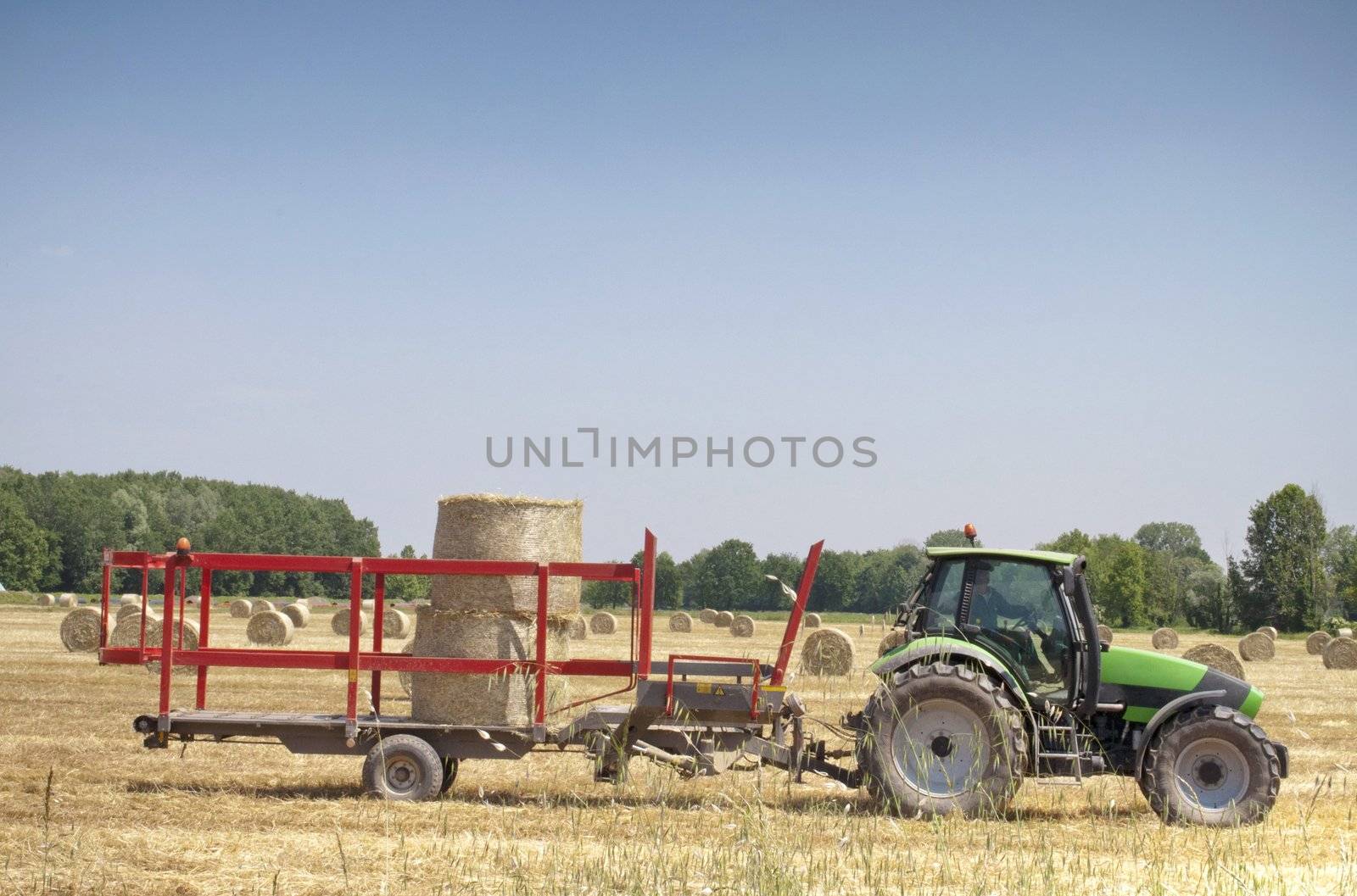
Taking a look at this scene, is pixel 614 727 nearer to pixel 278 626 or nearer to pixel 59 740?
pixel 59 740

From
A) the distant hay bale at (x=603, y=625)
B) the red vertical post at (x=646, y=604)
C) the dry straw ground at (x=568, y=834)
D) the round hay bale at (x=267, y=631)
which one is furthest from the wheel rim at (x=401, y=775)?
the distant hay bale at (x=603, y=625)

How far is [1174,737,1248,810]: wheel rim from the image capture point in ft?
27.7

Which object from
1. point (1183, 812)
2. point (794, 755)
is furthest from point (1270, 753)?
point (794, 755)

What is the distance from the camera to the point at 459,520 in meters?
9.50

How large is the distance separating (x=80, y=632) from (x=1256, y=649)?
2763 cm

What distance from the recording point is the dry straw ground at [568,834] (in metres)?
5.61

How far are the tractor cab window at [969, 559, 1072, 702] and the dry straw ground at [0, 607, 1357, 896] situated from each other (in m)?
0.89

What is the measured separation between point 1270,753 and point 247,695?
1225 cm

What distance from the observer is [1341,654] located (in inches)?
1163

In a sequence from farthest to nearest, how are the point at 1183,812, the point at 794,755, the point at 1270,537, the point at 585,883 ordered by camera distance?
1. the point at 1270,537
2. the point at 794,755
3. the point at 1183,812
4. the point at 585,883

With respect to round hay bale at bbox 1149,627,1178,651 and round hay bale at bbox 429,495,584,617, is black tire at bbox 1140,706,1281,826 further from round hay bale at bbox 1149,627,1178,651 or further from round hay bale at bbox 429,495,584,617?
round hay bale at bbox 1149,627,1178,651

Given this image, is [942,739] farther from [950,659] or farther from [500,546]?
[500,546]

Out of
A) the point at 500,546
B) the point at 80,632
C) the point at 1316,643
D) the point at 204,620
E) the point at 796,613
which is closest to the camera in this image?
the point at 796,613

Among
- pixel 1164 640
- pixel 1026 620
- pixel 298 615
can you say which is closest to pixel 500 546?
pixel 1026 620
